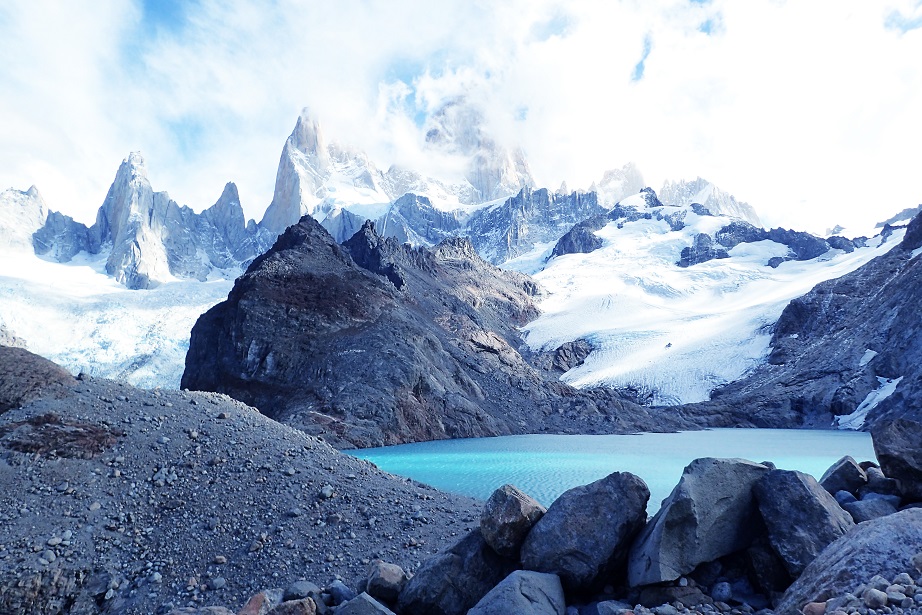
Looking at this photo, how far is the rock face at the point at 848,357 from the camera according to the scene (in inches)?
2534

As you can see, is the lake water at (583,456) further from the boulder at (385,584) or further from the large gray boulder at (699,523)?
the boulder at (385,584)

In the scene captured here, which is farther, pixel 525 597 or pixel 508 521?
pixel 508 521

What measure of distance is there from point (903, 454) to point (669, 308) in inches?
5316

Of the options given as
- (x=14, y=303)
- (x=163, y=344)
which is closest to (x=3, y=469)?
(x=163, y=344)

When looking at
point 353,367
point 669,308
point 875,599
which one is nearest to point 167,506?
point 875,599

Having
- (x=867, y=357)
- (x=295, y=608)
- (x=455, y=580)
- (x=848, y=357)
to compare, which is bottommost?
(x=455, y=580)

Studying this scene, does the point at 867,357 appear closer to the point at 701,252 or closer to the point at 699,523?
the point at 699,523

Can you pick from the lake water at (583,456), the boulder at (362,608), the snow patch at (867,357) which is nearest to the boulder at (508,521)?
the boulder at (362,608)

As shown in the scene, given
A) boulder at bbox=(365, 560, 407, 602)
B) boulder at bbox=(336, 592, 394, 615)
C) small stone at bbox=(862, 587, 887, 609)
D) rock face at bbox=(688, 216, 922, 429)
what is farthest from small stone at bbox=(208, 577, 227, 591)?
rock face at bbox=(688, 216, 922, 429)

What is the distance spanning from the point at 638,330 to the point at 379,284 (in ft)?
218

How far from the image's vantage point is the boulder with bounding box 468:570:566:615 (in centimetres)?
699

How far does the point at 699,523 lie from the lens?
7438 mm

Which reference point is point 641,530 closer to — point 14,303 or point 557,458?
point 557,458

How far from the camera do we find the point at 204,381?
54.5 m
